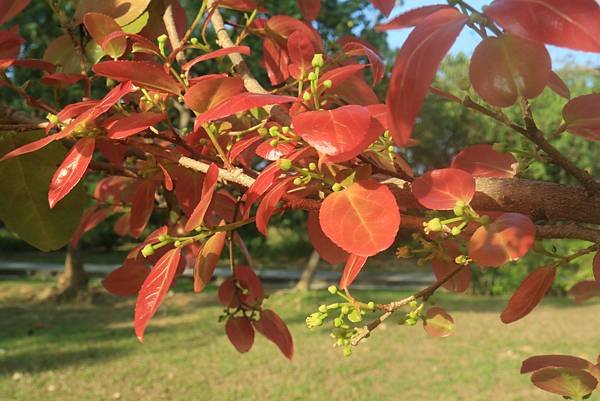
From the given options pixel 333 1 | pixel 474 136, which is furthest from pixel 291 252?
pixel 333 1

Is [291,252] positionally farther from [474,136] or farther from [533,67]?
[533,67]

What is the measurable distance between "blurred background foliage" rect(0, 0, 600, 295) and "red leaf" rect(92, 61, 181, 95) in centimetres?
408

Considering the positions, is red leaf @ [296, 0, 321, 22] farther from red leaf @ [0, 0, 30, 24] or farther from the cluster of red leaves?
red leaf @ [0, 0, 30, 24]

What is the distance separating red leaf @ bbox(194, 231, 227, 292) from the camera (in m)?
0.53

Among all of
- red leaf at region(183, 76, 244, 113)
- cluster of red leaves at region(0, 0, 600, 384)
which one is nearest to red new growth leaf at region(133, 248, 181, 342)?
cluster of red leaves at region(0, 0, 600, 384)

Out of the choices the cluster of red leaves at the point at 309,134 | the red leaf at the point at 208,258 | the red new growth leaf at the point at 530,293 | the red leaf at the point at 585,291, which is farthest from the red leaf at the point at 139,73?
the red leaf at the point at 585,291

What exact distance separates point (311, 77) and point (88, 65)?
371mm


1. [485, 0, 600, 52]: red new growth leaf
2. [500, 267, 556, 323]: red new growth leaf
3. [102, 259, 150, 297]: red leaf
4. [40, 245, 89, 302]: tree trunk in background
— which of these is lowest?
[40, 245, 89, 302]: tree trunk in background

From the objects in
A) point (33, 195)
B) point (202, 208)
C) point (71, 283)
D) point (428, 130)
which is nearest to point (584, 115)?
point (202, 208)

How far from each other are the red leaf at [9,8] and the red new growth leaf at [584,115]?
0.46m

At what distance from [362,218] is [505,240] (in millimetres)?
100

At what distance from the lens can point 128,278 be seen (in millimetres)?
687

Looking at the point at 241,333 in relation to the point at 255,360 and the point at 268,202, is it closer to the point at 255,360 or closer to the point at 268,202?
the point at 268,202

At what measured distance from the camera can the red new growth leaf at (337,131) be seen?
15.3 inches
